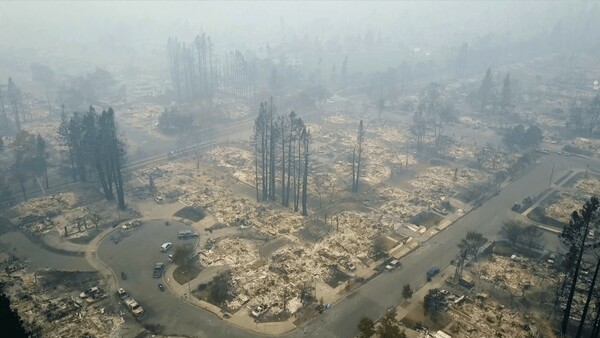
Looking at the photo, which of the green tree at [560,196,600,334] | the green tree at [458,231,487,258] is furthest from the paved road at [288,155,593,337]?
the green tree at [560,196,600,334]

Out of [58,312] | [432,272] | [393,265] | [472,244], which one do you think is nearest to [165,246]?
[58,312]

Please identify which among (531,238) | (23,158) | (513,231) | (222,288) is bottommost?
(222,288)

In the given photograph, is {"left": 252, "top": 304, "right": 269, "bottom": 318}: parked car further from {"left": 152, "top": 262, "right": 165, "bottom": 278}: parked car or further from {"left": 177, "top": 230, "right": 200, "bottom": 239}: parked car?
{"left": 177, "top": 230, "right": 200, "bottom": 239}: parked car

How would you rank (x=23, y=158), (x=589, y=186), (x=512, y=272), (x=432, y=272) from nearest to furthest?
1. (x=432, y=272)
2. (x=512, y=272)
3. (x=589, y=186)
4. (x=23, y=158)

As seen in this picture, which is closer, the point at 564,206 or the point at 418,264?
the point at 418,264

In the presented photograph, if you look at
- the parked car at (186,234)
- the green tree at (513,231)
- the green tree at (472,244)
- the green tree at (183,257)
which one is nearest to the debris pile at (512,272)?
the green tree at (472,244)

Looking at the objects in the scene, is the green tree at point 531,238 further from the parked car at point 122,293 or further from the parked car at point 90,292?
the parked car at point 90,292

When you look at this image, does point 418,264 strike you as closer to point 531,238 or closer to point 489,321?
point 489,321

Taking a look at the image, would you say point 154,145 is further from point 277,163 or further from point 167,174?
point 277,163
